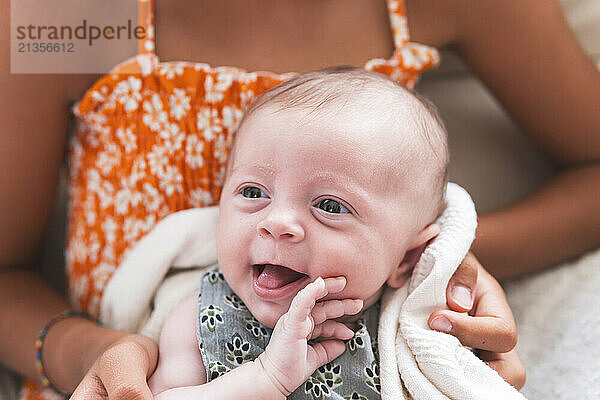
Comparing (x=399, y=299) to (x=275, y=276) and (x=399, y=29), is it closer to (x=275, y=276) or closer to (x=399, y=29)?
(x=275, y=276)

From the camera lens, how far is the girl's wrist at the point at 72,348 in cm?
104

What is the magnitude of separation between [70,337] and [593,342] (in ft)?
2.97

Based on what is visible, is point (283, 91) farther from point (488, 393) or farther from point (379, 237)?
point (488, 393)

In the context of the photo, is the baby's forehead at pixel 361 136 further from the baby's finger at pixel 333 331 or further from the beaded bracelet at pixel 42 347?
the beaded bracelet at pixel 42 347

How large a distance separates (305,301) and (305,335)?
5 centimetres

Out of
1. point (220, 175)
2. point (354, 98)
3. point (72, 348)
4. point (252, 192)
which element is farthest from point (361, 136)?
point (72, 348)

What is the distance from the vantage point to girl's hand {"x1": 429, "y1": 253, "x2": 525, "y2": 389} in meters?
0.94

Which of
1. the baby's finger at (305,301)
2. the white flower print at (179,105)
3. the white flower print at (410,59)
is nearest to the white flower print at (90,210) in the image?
the white flower print at (179,105)

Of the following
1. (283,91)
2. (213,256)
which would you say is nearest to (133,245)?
(213,256)

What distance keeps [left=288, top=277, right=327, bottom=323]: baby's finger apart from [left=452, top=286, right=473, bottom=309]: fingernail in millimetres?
279

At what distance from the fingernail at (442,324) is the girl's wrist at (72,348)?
50cm

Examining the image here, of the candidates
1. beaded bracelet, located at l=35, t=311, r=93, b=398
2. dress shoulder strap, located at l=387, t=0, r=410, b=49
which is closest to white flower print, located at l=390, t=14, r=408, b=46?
dress shoulder strap, located at l=387, t=0, r=410, b=49

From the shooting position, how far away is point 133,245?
3.88 feet

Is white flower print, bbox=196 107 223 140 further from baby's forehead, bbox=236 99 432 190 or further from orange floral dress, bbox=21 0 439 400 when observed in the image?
baby's forehead, bbox=236 99 432 190
